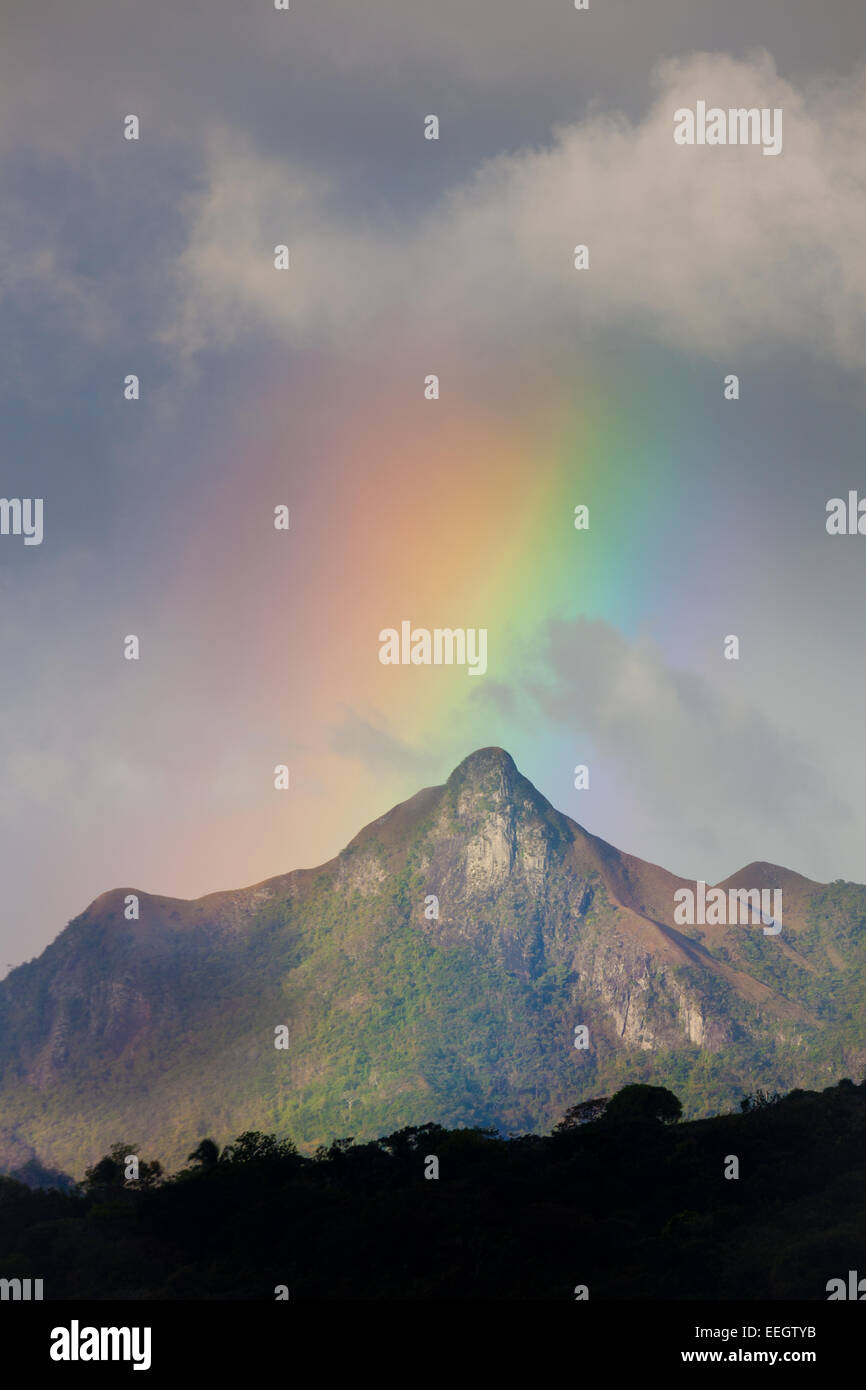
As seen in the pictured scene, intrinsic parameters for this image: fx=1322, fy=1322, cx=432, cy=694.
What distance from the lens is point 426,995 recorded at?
121m

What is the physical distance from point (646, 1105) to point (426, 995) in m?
65.1

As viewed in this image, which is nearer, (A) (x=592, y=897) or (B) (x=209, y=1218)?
(B) (x=209, y=1218)

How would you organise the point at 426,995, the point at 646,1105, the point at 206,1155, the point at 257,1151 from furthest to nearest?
the point at 426,995 < the point at 646,1105 < the point at 206,1155 < the point at 257,1151

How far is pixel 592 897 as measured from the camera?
128 meters

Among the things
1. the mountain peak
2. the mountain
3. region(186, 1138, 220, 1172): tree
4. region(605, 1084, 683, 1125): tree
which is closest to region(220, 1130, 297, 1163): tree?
region(186, 1138, 220, 1172): tree

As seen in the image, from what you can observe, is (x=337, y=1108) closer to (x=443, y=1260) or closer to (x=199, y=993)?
(x=199, y=993)

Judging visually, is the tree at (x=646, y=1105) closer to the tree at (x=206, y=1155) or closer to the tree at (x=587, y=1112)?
the tree at (x=587, y=1112)

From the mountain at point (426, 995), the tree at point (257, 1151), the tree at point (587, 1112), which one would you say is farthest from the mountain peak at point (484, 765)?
the tree at point (257, 1151)

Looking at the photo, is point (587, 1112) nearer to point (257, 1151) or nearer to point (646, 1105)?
point (646, 1105)

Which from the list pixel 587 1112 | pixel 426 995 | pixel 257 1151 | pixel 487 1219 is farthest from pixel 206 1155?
pixel 426 995

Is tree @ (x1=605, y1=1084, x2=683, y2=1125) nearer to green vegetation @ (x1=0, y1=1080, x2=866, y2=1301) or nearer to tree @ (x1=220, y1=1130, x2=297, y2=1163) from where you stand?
green vegetation @ (x1=0, y1=1080, x2=866, y2=1301)

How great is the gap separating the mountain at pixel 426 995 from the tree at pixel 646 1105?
40947 mm
